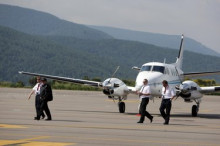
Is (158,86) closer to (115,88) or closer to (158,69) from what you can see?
(158,69)

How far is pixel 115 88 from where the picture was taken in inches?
1196

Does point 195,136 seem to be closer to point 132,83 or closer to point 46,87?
point 46,87

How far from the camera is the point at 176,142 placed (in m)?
16.0

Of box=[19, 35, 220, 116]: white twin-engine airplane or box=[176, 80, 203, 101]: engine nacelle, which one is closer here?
box=[19, 35, 220, 116]: white twin-engine airplane

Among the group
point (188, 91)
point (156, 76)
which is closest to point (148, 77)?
point (156, 76)

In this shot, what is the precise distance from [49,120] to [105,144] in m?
8.37

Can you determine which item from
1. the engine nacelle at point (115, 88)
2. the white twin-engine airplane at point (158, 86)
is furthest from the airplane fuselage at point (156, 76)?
the engine nacelle at point (115, 88)

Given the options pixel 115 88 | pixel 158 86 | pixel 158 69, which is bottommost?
pixel 115 88

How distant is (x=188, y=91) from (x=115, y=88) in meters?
3.94

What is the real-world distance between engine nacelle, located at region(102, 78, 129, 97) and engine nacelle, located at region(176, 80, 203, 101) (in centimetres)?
289

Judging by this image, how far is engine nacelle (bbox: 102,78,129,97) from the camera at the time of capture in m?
30.3

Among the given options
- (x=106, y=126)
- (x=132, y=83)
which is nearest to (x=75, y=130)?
(x=106, y=126)

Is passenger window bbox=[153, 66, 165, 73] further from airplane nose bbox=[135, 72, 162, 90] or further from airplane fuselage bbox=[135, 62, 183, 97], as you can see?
airplane nose bbox=[135, 72, 162, 90]

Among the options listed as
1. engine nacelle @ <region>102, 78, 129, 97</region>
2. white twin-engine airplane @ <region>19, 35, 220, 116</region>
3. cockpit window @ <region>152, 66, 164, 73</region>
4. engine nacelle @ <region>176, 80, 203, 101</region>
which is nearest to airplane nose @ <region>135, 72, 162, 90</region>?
white twin-engine airplane @ <region>19, 35, 220, 116</region>
